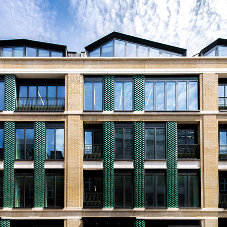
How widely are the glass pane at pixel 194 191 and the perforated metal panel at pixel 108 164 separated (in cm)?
556

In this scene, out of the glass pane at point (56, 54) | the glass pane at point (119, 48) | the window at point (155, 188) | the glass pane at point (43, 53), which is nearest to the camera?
the window at point (155, 188)

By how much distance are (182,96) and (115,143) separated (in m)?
6.03

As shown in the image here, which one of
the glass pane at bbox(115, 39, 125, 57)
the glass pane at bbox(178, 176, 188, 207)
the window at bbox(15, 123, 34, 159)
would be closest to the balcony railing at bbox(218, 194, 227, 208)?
the glass pane at bbox(178, 176, 188, 207)

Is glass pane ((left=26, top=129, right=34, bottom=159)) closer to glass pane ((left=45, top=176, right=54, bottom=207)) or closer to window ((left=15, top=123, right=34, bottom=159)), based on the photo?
window ((left=15, top=123, right=34, bottom=159))

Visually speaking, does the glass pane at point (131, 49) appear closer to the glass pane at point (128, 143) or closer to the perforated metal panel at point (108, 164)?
the perforated metal panel at point (108, 164)

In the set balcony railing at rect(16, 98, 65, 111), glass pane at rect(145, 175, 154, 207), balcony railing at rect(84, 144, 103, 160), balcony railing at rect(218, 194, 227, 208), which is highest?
balcony railing at rect(16, 98, 65, 111)

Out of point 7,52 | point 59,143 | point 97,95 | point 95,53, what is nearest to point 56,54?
point 95,53

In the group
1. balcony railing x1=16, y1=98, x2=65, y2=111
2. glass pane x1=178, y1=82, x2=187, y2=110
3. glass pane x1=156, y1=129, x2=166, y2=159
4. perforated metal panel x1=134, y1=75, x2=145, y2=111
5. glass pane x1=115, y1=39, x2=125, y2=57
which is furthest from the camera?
glass pane x1=115, y1=39, x2=125, y2=57

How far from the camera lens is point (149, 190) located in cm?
1192

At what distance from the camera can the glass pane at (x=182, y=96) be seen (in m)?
12.5

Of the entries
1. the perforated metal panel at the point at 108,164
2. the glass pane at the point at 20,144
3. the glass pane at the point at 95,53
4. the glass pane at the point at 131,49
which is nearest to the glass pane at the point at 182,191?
the perforated metal panel at the point at 108,164

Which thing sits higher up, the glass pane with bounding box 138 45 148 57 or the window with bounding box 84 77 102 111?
the glass pane with bounding box 138 45 148 57

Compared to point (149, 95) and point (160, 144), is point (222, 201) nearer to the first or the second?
point (160, 144)

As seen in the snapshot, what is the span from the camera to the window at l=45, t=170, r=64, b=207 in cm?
1191
